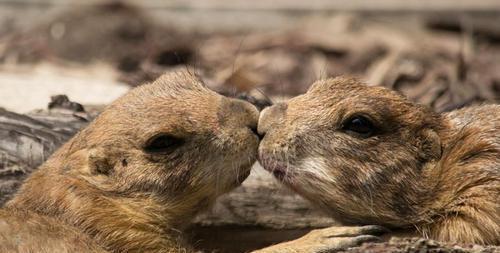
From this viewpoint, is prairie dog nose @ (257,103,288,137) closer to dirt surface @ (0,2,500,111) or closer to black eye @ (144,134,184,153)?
black eye @ (144,134,184,153)

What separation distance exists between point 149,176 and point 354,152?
1.43 metres

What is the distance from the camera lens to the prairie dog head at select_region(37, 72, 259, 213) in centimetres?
736

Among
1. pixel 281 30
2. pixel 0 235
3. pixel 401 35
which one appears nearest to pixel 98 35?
pixel 281 30

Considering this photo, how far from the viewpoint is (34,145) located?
8.38 m

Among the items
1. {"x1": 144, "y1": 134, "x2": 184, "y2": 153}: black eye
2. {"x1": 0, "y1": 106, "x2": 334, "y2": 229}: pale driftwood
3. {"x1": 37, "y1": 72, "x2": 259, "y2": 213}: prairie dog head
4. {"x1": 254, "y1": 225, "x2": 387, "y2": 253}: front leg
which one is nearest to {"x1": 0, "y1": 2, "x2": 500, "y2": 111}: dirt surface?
{"x1": 0, "y1": 106, "x2": 334, "y2": 229}: pale driftwood

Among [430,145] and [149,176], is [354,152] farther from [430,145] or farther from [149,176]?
[149,176]

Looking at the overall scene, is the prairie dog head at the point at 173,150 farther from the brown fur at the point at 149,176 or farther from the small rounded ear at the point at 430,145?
the small rounded ear at the point at 430,145

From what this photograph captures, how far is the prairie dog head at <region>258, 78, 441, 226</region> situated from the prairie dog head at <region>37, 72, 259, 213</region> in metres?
0.21

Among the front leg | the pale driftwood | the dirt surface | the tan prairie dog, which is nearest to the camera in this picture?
the front leg

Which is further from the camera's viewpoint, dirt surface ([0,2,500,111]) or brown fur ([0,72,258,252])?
dirt surface ([0,2,500,111])

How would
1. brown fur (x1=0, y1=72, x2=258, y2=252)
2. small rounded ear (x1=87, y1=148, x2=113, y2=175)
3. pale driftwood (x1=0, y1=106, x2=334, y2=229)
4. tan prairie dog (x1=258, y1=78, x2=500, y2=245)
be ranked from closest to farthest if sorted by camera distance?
1. tan prairie dog (x1=258, y1=78, x2=500, y2=245)
2. brown fur (x1=0, y1=72, x2=258, y2=252)
3. small rounded ear (x1=87, y1=148, x2=113, y2=175)
4. pale driftwood (x1=0, y1=106, x2=334, y2=229)

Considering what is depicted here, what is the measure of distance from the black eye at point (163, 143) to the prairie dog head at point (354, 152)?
590mm

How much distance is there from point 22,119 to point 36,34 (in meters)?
6.92

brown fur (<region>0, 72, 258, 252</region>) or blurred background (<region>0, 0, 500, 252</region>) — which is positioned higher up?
blurred background (<region>0, 0, 500, 252</region>)
